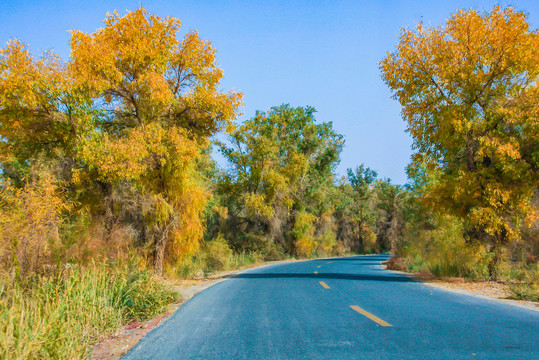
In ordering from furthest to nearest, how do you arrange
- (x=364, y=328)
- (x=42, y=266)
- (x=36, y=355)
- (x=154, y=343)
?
1. (x=42, y=266)
2. (x=364, y=328)
3. (x=154, y=343)
4. (x=36, y=355)

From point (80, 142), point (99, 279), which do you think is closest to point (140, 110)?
point (80, 142)

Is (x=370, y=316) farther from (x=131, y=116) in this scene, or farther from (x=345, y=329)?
(x=131, y=116)

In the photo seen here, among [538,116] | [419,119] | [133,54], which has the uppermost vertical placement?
[133,54]

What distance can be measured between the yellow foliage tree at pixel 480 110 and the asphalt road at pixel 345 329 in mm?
5379

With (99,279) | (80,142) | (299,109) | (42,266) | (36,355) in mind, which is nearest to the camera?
(36,355)

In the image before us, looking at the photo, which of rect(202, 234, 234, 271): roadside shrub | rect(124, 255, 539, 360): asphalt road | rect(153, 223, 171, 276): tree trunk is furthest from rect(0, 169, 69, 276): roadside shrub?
rect(202, 234, 234, 271): roadside shrub

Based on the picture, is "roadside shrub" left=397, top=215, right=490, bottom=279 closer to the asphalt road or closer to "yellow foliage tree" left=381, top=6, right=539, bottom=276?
"yellow foliage tree" left=381, top=6, right=539, bottom=276

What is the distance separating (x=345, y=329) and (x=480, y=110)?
11454 mm

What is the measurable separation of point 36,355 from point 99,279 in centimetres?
296

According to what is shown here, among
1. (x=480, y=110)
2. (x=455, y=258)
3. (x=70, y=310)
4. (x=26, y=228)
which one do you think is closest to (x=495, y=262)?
(x=455, y=258)

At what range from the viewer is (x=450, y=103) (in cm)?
1414

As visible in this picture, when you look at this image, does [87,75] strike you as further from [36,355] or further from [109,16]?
[36,355]

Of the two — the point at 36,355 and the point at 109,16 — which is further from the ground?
the point at 109,16

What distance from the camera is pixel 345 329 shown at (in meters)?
5.93
